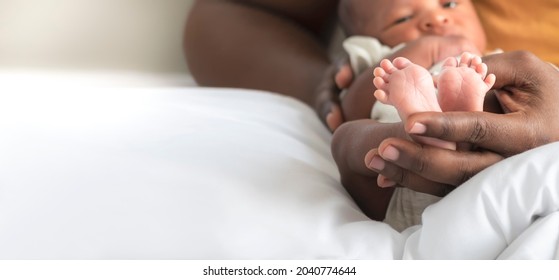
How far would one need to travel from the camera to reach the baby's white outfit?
844mm

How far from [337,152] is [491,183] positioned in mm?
257

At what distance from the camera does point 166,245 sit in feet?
2.47

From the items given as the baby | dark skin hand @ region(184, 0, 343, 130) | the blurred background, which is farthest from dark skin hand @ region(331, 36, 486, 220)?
the blurred background

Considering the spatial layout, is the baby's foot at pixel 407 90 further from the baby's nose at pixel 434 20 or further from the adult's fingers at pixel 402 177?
the baby's nose at pixel 434 20

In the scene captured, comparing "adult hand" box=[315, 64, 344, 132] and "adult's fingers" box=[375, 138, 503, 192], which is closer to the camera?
"adult's fingers" box=[375, 138, 503, 192]

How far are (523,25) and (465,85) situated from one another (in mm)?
494

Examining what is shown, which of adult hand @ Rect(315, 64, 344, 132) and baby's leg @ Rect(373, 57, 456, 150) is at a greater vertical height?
baby's leg @ Rect(373, 57, 456, 150)

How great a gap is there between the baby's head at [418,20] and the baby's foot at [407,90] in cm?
40

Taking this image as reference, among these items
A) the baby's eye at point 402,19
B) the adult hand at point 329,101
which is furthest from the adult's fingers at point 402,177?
the baby's eye at point 402,19

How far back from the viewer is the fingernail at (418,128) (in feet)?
2.33

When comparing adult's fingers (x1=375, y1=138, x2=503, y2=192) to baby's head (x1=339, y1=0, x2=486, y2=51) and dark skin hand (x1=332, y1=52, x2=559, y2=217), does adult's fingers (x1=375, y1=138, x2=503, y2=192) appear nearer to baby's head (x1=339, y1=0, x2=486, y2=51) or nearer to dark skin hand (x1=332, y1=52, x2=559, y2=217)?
dark skin hand (x1=332, y1=52, x2=559, y2=217)

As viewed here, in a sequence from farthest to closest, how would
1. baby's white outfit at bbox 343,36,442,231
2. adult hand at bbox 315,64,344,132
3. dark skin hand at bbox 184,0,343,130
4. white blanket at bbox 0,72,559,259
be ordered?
dark skin hand at bbox 184,0,343,130 < adult hand at bbox 315,64,344,132 < baby's white outfit at bbox 343,36,442,231 < white blanket at bbox 0,72,559,259
